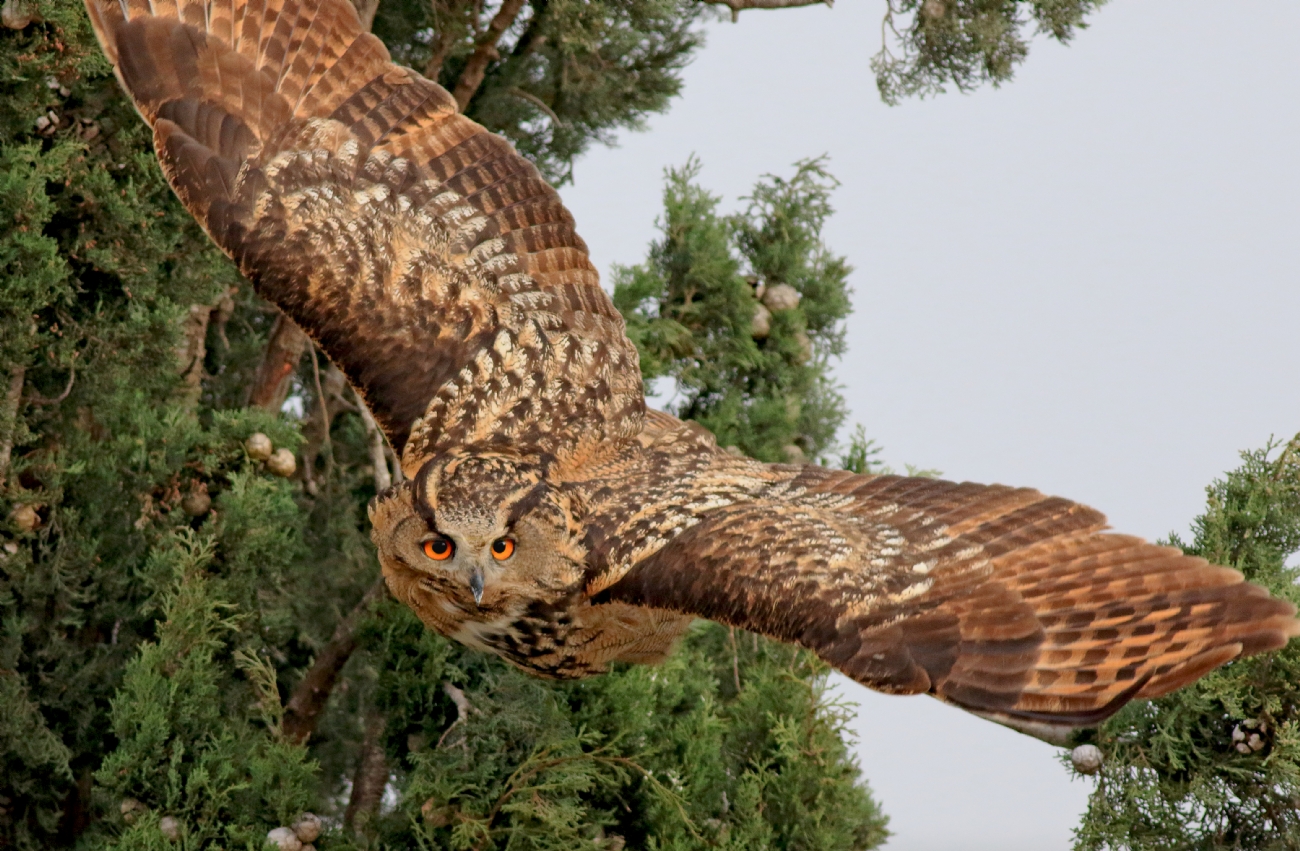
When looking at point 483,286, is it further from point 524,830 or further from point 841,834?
point 841,834

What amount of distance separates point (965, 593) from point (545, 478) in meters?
0.97

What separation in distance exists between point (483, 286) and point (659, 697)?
1.40 m

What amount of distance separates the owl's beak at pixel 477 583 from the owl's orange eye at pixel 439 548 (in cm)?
7

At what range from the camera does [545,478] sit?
136 inches

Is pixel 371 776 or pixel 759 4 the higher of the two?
pixel 759 4

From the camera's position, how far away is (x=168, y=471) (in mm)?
4613

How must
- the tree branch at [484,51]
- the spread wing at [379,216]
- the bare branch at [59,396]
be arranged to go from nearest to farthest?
the spread wing at [379,216] → the bare branch at [59,396] → the tree branch at [484,51]

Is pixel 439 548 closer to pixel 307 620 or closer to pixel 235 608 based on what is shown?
pixel 235 608

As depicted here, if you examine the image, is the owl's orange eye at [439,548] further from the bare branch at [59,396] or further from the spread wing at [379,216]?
the bare branch at [59,396]

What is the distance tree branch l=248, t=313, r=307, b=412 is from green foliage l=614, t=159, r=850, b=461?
3.68ft

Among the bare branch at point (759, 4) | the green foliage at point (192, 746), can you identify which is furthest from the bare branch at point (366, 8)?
the green foliage at point (192, 746)

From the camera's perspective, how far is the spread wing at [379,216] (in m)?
3.74

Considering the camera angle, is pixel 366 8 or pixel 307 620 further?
pixel 307 620

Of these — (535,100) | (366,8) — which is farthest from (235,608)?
(535,100)
